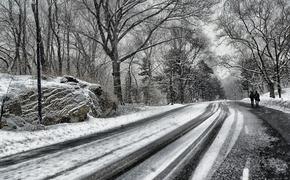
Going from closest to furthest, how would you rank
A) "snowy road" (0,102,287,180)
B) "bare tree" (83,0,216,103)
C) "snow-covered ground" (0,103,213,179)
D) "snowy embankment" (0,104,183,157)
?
"snowy road" (0,102,287,180)
"snow-covered ground" (0,103,213,179)
"snowy embankment" (0,104,183,157)
"bare tree" (83,0,216,103)

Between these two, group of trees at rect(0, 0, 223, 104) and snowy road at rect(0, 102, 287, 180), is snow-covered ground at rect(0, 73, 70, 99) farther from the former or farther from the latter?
snowy road at rect(0, 102, 287, 180)

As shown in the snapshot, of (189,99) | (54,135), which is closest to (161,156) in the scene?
(54,135)

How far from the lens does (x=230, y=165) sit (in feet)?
19.1

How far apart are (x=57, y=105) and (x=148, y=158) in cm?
799

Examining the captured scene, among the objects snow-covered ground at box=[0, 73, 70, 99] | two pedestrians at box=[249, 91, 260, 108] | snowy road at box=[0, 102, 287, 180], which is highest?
snow-covered ground at box=[0, 73, 70, 99]

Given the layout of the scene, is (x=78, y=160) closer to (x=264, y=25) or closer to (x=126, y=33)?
(x=126, y=33)

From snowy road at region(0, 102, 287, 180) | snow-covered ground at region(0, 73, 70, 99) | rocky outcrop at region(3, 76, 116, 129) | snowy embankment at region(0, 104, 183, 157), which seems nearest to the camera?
snowy road at region(0, 102, 287, 180)

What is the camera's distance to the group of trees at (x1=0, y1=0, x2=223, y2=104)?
21.3 meters

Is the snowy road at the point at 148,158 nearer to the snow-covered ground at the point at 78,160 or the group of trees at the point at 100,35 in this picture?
the snow-covered ground at the point at 78,160

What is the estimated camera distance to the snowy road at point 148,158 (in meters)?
5.33

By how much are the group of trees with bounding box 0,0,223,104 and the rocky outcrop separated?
1817 millimetres

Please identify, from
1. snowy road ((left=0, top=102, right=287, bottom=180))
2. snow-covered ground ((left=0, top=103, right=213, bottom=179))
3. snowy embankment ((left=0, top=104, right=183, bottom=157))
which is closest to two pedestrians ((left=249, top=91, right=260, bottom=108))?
snowy road ((left=0, top=102, right=287, bottom=180))

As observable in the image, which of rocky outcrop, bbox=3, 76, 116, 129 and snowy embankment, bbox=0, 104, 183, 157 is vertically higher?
rocky outcrop, bbox=3, 76, 116, 129

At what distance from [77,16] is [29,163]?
28.6 meters
